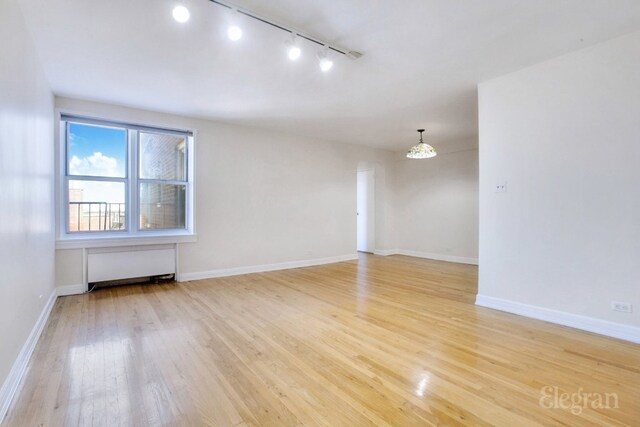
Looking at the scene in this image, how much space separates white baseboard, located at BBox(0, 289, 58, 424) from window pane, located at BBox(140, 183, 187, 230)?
6.35 ft

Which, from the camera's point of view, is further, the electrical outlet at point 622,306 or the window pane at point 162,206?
the window pane at point 162,206

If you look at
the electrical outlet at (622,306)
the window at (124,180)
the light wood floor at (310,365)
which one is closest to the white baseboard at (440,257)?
the light wood floor at (310,365)

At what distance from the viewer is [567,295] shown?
2.99 metres

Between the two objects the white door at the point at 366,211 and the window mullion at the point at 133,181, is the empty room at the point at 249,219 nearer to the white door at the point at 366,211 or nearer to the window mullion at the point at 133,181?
the window mullion at the point at 133,181

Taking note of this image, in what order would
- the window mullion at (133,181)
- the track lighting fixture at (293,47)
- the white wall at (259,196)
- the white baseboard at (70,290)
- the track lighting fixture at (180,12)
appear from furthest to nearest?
the white wall at (259,196) < the window mullion at (133,181) < the white baseboard at (70,290) < the track lighting fixture at (293,47) < the track lighting fixture at (180,12)

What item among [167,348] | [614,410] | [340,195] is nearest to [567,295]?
[614,410]

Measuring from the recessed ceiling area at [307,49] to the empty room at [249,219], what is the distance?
0.08 ft

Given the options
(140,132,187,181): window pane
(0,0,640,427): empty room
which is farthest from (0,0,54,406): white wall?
(140,132,187,181): window pane

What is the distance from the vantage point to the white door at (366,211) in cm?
809

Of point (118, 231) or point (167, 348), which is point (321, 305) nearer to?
point (167, 348)

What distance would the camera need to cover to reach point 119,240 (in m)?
4.39

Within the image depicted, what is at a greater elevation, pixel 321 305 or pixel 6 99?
pixel 6 99

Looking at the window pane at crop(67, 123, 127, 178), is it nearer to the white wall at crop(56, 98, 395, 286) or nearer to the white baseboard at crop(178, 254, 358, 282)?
the white wall at crop(56, 98, 395, 286)

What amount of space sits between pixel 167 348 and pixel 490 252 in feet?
11.5
